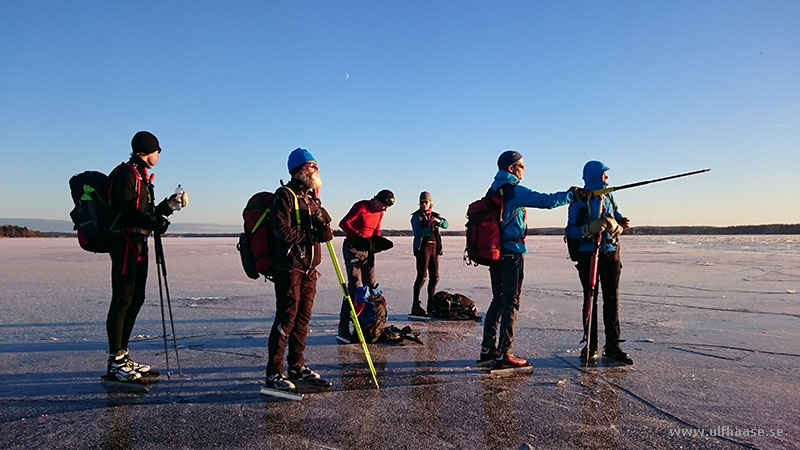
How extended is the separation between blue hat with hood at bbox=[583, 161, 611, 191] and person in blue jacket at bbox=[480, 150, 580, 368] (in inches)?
30.5

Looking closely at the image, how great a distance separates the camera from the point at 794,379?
437 cm

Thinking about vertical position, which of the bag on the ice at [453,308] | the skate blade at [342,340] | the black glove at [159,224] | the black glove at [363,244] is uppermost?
the black glove at [159,224]

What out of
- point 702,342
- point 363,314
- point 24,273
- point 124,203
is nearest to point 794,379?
point 702,342

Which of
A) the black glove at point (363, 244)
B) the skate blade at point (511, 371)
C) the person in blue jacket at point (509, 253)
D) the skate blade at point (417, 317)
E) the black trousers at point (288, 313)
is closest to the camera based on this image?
the black trousers at point (288, 313)

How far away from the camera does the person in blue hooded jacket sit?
16.7 ft

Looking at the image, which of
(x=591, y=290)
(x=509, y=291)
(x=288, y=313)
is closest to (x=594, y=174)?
(x=591, y=290)

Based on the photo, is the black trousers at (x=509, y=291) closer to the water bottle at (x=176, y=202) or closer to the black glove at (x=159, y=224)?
the water bottle at (x=176, y=202)

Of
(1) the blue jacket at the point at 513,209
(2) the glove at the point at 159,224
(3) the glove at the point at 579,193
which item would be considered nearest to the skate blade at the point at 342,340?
(1) the blue jacket at the point at 513,209

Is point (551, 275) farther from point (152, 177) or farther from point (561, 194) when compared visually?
point (152, 177)

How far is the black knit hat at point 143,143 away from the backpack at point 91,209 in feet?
1.13

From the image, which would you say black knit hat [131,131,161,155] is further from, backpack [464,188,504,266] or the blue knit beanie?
backpack [464,188,504,266]

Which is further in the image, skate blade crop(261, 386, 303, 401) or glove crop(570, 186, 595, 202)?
glove crop(570, 186, 595, 202)

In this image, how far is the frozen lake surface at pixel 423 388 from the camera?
3213 mm

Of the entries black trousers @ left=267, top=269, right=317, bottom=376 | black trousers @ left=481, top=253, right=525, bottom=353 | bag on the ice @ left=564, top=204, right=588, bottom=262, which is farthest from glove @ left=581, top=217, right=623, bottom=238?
black trousers @ left=267, top=269, right=317, bottom=376
